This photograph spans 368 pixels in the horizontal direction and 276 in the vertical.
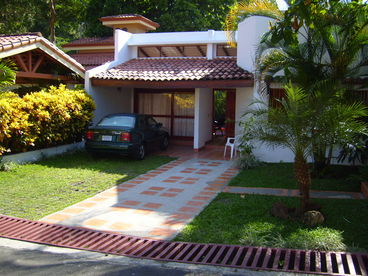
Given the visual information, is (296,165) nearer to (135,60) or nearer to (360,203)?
(360,203)

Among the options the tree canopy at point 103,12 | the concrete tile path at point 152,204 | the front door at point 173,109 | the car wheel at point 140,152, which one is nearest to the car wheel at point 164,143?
the car wheel at point 140,152

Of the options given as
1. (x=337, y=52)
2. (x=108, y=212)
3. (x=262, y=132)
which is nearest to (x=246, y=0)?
(x=337, y=52)

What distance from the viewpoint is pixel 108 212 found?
6.75 m

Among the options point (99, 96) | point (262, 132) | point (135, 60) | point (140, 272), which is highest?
point (135, 60)

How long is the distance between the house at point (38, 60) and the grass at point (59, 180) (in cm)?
318

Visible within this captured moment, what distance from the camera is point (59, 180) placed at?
8.85 metres

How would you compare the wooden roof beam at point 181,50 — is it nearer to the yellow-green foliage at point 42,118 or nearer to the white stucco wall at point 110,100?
the white stucco wall at point 110,100

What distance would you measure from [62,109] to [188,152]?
4.74m

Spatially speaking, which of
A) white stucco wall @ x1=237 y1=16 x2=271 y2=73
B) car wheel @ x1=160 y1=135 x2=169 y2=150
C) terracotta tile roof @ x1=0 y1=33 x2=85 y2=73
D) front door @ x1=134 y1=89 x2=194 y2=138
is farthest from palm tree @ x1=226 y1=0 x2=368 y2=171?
front door @ x1=134 y1=89 x2=194 y2=138

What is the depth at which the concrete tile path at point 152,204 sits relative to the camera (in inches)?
240

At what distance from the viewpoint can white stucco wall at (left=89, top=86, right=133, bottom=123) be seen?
14.4 m

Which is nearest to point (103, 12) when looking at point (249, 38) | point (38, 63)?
point (38, 63)

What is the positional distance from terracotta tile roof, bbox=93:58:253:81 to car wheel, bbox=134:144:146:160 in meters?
2.62

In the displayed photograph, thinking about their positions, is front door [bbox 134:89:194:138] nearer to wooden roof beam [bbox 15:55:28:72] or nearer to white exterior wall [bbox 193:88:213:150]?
white exterior wall [bbox 193:88:213:150]
